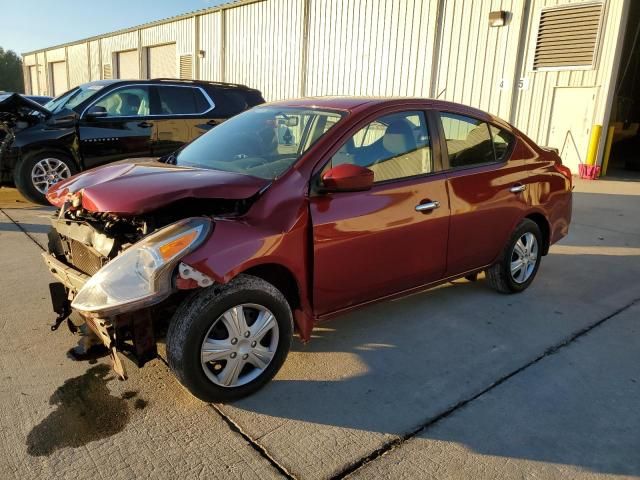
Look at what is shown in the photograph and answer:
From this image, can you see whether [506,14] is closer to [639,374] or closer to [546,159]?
[546,159]

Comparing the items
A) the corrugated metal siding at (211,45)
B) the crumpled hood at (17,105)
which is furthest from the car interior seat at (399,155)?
the corrugated metal siding at (211,45)

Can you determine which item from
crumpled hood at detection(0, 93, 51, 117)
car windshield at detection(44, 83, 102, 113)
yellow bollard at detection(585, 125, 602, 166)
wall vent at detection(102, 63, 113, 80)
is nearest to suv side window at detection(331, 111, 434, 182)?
car windshield at detection(44, 83, 102, 113)

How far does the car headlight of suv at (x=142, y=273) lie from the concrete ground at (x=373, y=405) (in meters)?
0.65

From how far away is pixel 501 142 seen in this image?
437cm

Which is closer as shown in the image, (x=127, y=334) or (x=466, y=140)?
(x=127, y=334)

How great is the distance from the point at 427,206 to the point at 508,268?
1298mm

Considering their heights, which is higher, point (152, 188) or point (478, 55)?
point (478, 55)

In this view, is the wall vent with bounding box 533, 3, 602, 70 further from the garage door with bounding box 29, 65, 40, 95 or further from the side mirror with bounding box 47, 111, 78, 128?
the garage door with bounding box 29, 65, 40, 95

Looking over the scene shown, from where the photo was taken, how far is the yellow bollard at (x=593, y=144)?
11.5 meters

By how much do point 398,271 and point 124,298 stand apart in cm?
179

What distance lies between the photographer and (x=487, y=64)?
13.1 metres

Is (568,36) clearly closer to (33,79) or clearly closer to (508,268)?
(508,268)

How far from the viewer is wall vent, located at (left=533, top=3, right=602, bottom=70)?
11.3 meters

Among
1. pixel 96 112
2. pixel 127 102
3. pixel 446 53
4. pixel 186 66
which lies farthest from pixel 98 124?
pixel 186 66
